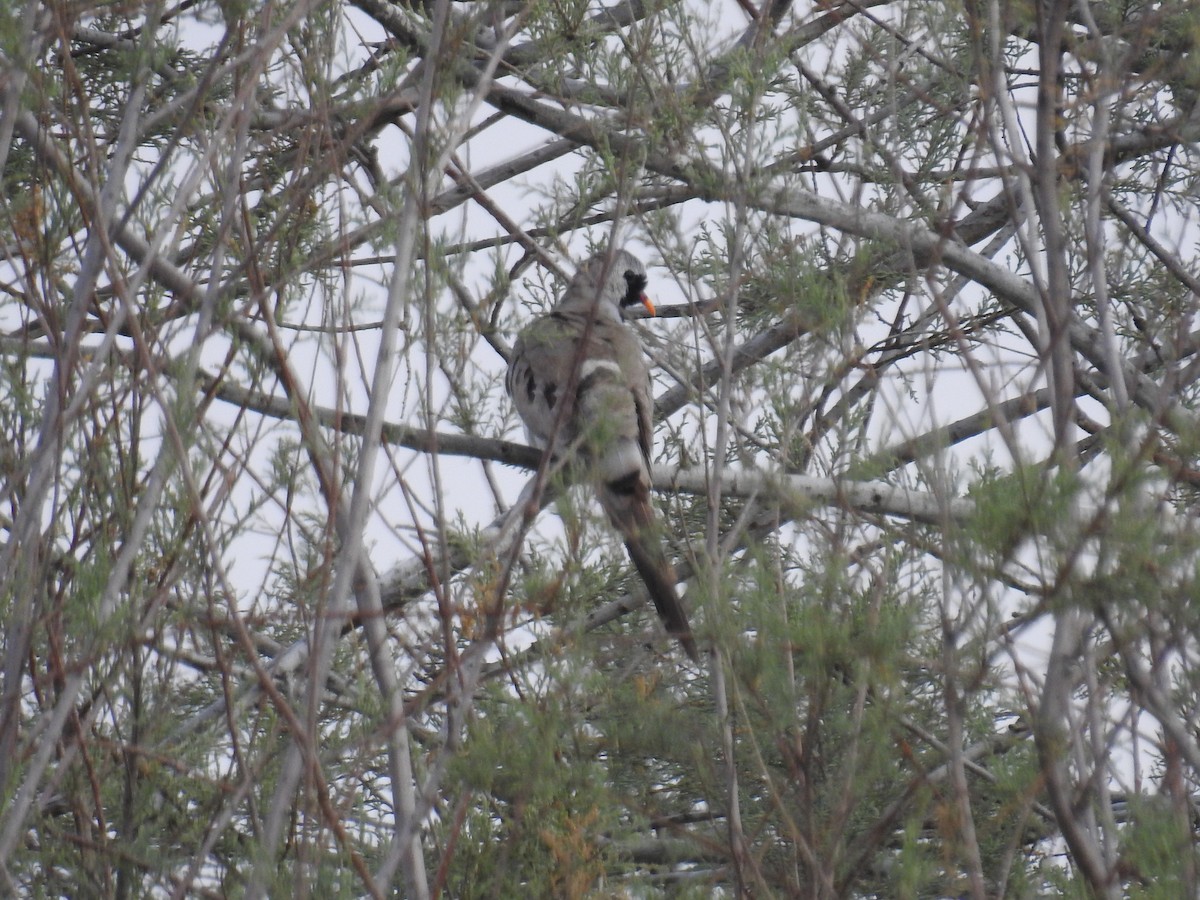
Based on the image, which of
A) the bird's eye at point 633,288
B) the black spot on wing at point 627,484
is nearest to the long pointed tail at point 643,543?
the black spot on wing at point 627,484

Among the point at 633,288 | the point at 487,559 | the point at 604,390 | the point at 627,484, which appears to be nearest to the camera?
the point at 487,559

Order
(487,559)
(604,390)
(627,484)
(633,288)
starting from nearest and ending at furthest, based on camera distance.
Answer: (487,559), (627,484), (604,390), (633,288)

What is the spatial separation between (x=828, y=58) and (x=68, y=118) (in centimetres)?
294

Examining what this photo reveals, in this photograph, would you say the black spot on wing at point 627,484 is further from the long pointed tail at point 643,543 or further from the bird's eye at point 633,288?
the bird's eye at point 633,288

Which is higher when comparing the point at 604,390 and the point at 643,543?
the point at 604,390

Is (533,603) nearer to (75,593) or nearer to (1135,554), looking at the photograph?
→ (75,593)

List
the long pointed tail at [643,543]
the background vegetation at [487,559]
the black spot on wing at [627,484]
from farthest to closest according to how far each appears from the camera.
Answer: the black spot on wing at [627,484] → the long pointed tail at [643,543] → the background vegetation at [487,559]

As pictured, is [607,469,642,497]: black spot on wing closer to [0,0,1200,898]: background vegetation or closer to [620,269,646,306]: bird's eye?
[0,0,1200,898]: background vegetation

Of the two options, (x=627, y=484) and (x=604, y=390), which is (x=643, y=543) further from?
(x=604, y=390)

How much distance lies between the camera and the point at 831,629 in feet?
7.23

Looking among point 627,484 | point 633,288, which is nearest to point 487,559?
point 627,484

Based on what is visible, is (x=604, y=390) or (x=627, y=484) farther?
(x=604, y=390)

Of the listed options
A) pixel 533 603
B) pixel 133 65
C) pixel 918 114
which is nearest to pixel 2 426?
pixel 133 65

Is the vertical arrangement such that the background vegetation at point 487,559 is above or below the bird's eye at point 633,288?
below
